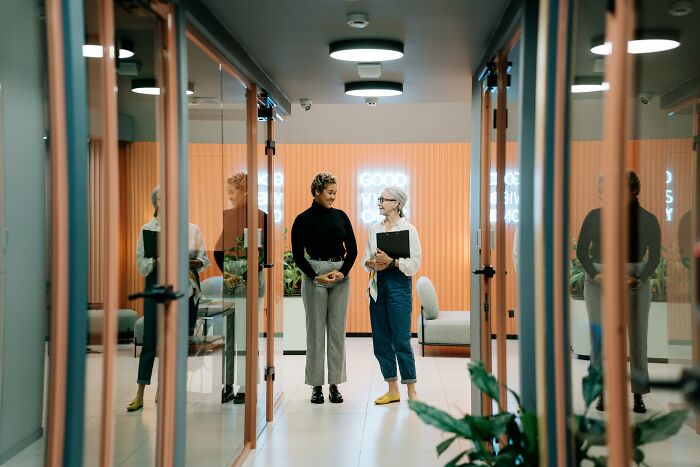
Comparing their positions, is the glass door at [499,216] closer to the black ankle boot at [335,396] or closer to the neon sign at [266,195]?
the neon sign at [266,195]

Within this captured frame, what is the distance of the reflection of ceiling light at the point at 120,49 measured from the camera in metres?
2.45

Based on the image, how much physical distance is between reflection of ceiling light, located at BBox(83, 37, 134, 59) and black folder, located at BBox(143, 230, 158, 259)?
63 cm

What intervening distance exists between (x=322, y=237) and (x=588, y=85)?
4180 millimetres

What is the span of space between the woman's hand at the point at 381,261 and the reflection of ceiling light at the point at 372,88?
4.34ft

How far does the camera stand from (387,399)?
6410 millimetres

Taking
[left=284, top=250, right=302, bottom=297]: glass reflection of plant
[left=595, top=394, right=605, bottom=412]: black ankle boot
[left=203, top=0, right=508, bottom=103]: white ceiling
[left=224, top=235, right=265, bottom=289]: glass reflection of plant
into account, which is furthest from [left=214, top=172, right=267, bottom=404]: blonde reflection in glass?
[left=284, top=250, right=302, bottom=297]: glass reflection of plant

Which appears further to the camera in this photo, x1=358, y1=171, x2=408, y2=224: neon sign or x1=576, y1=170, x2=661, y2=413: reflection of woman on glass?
x1=358, y1=171, x2=408, y2=224: neon sign

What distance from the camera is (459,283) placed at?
33.4 feet

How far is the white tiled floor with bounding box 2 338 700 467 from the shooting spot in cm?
246

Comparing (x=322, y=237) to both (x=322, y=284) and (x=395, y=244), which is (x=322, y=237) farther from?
(x=395, y=244)

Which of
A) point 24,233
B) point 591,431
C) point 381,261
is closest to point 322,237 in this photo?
point 381,261

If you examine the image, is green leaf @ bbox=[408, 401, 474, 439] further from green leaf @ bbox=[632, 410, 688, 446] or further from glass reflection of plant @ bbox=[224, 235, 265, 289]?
glass reflection of plant @ bbox=[224, 235, 265, 289]

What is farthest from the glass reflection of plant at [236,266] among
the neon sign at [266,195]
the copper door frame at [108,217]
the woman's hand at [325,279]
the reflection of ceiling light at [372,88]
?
the reflection of ceiling light at [372,88]

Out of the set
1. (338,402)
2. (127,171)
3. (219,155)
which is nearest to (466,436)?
(127,171)
